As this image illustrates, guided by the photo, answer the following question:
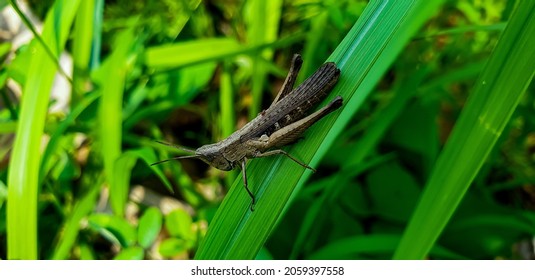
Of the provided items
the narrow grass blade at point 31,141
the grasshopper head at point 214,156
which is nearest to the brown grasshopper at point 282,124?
the grasshopper head at point 214,156

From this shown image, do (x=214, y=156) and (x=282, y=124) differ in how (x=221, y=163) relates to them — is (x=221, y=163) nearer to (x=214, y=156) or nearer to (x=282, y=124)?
(x=214, y=156)

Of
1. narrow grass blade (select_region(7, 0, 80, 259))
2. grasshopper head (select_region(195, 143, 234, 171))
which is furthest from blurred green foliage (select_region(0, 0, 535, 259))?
grasshopper head (select_region(195, 143, 234, 171))

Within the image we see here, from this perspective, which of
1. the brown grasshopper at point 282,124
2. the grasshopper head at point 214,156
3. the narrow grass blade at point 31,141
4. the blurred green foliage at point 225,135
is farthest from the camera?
the blurred green foliage at point 225,135

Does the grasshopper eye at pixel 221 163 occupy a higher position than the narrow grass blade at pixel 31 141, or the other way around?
the narrow grass blade at pixel 31 141

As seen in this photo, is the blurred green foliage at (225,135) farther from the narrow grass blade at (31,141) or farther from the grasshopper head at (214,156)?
the grasshopper head at (214,156)

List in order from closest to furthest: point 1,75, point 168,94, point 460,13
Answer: point 1,75, point 168,94, point 460,13
